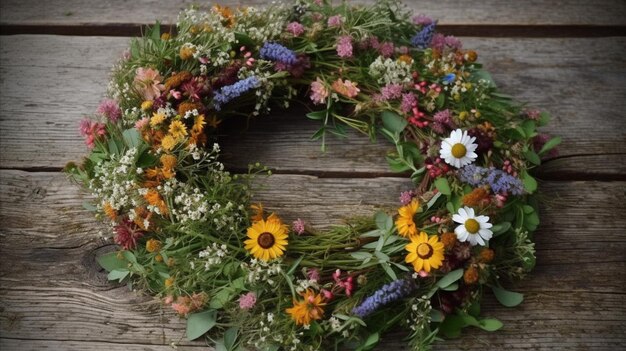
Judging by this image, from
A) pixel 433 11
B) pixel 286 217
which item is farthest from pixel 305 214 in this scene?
pixel 433 11

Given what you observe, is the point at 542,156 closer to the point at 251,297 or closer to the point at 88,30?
the point at 251,297

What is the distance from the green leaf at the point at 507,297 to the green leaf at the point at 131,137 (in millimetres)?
953

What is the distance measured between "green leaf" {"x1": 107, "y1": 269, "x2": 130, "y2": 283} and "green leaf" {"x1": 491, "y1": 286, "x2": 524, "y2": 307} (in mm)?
898

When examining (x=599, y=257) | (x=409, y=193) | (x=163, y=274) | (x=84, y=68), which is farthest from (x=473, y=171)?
(x=84, y=68)

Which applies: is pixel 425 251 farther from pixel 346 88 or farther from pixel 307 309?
pixel 346 88

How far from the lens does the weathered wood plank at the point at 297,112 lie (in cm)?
203

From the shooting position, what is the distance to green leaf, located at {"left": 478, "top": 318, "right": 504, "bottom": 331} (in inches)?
65.4

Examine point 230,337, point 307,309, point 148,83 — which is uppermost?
point 148,83

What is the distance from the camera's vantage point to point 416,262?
1.60 metres

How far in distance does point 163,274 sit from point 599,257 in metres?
1.12

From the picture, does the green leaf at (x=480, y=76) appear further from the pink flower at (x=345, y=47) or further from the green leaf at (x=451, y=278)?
the green leaf at (x=451, y=278)

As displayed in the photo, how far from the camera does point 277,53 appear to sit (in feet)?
6.22

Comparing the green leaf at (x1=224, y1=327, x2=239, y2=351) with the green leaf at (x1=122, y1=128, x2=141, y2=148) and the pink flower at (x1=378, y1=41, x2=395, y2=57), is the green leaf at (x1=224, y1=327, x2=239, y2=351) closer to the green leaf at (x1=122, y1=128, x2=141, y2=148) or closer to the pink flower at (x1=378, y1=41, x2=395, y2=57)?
the green leaf at (x1=122, y1=128, x2=141, y2=148)

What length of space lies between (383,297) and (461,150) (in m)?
0.43
